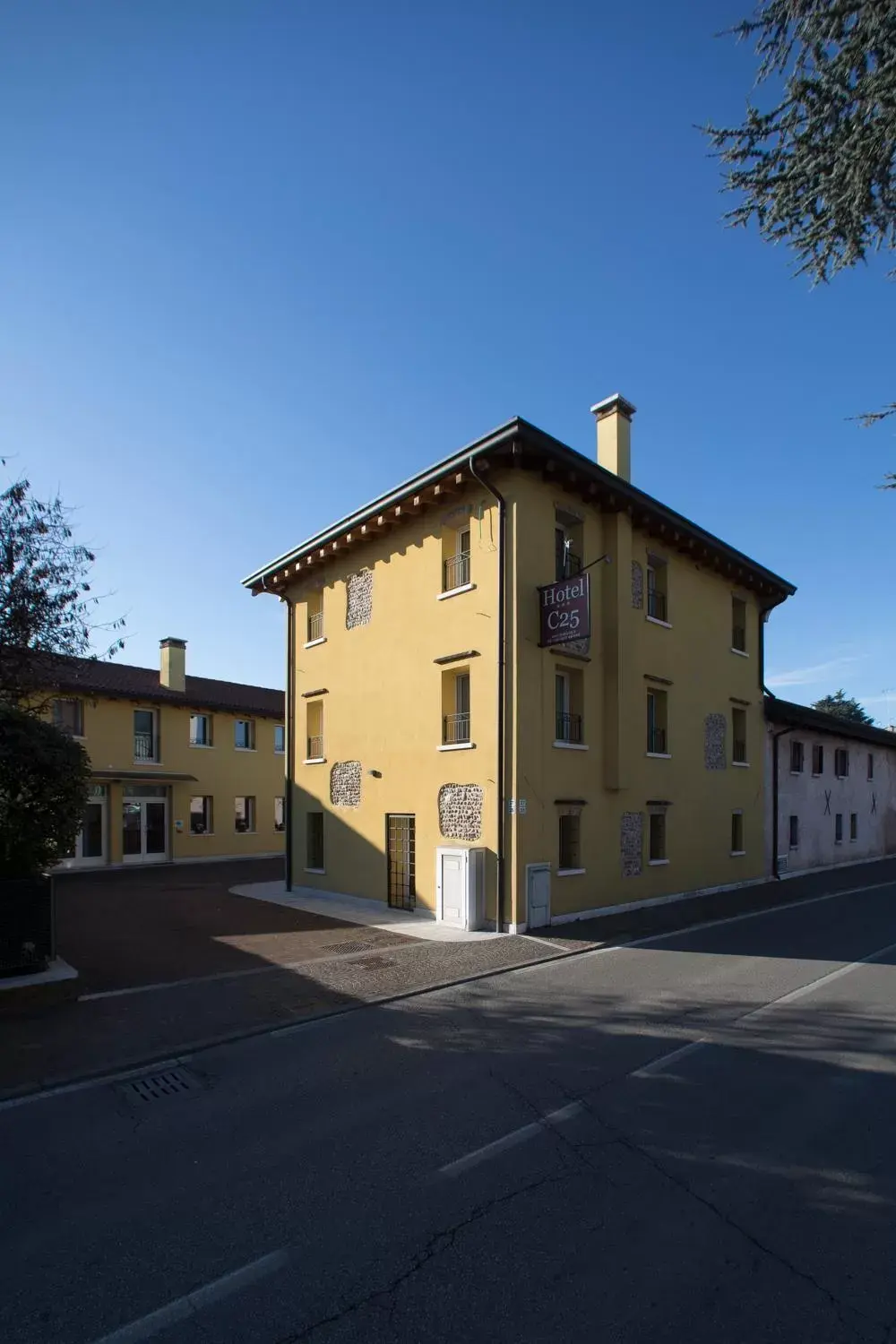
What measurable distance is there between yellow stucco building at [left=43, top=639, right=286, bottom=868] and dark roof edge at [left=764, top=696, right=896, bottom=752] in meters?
18.5

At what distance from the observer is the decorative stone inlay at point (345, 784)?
Answer: 17.6 metres

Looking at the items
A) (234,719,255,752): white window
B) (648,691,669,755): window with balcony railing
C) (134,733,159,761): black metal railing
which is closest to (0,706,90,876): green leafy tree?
(648,691,669,755): window with balcony railing

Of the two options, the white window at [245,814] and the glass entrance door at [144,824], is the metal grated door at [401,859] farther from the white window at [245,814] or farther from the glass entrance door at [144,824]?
the white window at [245,814]

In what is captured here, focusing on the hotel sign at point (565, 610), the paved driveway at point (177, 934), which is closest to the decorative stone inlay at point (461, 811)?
the paved driveway at point (177, 934)

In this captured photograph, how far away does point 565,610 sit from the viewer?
44.5ft

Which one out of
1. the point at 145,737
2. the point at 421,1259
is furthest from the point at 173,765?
the point at 421,1259

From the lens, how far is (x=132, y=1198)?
14.8 ft

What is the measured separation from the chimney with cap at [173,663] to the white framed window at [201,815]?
13.5 feet

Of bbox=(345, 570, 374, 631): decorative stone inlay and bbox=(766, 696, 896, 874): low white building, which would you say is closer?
bbox=(345, 570, 374, 631): decorative stone inlay

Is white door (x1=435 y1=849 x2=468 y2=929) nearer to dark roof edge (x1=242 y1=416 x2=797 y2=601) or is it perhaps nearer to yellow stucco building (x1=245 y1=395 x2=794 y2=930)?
yellow stucco building (x1=245 y1=395 x2=794 y2=930)

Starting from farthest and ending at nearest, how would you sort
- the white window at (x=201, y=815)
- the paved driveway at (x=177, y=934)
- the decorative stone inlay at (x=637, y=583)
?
the white window at (x=201, y=815) → the decorative stone inlay at (x=637, y=583) → the paved driveway at (x=177, y=934)

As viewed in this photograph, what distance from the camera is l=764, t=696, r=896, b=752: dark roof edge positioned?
74.2 ft

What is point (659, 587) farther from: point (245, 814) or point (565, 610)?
point (245, 814)

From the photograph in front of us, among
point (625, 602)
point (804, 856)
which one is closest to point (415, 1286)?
point (625, 602)
